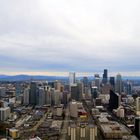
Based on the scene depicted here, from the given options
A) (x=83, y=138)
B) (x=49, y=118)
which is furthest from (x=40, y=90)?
(x=83, y=138)

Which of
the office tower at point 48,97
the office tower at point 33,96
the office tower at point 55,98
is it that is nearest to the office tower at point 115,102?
the office tower at point 55,98

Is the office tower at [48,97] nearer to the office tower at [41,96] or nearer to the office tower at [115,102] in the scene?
the office tower at [41,96]

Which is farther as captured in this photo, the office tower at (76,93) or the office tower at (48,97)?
the office tower at (76,93)

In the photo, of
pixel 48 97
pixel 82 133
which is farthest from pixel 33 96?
pixel 82 133

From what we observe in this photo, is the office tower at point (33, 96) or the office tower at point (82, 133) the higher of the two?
the office tower at point (33, 96)

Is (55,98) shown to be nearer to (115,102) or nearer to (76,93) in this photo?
(76,93)

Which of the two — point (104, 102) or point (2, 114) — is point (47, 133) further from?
point (104, 102)

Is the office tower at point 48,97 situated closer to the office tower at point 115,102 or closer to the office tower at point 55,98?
the office tower at point 55,98

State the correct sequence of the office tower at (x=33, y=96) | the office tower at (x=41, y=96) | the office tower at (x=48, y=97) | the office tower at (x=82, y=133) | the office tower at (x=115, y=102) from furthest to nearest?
the office tower at (x=33, y=96), the office tower at (x=48, y=97), the office tower at (x=41, y=96), the office tower at (x=115, y=102), the office tower at (x=82, y=133)

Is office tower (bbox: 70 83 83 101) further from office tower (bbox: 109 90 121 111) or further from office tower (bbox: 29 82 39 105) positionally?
office tower (bbox: 109 90 121 111)

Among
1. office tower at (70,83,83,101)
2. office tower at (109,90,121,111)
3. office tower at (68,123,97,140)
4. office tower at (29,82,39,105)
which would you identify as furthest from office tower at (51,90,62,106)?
office tower at (68,123,97,140)

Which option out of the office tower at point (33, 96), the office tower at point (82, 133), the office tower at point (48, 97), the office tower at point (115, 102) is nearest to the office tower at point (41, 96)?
the office tower at point (48, 97)

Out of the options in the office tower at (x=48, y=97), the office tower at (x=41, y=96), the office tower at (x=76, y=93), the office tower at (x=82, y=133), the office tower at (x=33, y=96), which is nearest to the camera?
the office tower at (x=82, y=133)
